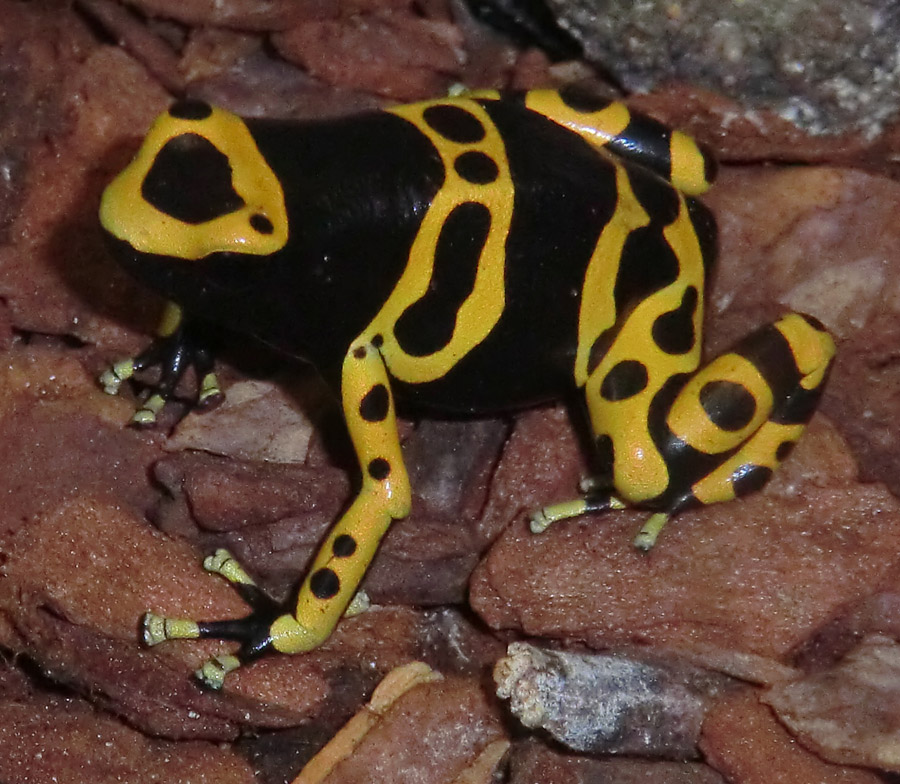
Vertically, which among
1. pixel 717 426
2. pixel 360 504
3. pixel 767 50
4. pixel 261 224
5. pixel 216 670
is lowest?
pixel 216 670

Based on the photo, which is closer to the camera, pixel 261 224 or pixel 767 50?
pixel 261 224

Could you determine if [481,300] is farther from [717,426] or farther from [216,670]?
[216,670]

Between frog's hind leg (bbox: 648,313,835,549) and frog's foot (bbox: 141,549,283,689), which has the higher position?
frog's hind leg (bbox: 648,313,835,549)

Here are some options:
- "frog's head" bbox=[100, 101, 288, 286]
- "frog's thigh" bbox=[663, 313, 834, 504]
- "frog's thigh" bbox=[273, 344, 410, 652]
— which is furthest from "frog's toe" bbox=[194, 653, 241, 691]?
"frog's thigh" bbox=[663, 313, 834, 504]

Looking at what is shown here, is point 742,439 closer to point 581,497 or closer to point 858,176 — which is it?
point 581,497

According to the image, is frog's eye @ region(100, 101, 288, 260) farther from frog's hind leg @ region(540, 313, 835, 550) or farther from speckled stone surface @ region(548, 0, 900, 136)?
speckled stone surface @ region(548, 0, 900, 136)

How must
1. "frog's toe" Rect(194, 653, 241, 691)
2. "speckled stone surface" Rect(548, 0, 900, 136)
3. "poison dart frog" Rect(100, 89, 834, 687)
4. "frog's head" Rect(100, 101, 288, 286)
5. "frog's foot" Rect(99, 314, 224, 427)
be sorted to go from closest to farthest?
"frog's head" Rect(100, 101, 288, 286) < "poison dart frog" Rect(100, 89, 834, 687) < "frog's toe" Rect(194, 653, 241, 691) < "speckled stone surface" Rect(548, 0, 900, 136) < "frog's foot" Rect(99, 314, 224, 427)

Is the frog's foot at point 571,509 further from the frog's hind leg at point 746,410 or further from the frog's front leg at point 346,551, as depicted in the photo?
the frog's front leg at point 346,551

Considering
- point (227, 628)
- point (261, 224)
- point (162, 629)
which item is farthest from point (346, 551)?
point (261, 224)
